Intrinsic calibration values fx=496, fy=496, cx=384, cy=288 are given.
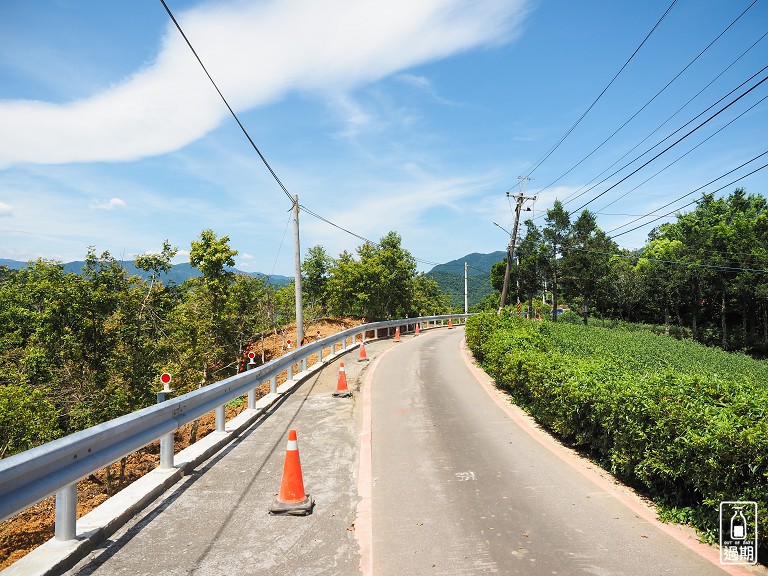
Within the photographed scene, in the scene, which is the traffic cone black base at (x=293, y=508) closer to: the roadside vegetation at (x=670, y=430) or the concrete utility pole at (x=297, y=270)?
the roadside vegetation at (x=670, y=430)

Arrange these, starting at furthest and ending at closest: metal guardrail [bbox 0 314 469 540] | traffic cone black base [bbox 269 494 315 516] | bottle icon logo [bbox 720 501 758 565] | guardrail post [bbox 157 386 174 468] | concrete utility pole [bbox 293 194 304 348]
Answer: concrete utility pole [bbox 293 194 304 348]
guardrail post [bbox 157 386 174 468]
traffic cone black base [bbox 269 494 315 516]
bottle icon logo [bbox 720 501 758 565]
metal guardrail [bbox 0 314 469 540]

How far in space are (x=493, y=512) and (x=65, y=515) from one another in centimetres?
390

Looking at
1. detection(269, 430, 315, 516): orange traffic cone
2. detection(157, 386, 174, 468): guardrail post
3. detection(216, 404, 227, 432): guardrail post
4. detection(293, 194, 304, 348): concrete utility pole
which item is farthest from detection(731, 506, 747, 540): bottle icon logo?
detection(293, 194, 304, 348): concrete utility pole

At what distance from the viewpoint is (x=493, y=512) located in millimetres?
5152

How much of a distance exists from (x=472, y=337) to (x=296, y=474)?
619 inches

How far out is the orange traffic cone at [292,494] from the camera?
4977 millimetres

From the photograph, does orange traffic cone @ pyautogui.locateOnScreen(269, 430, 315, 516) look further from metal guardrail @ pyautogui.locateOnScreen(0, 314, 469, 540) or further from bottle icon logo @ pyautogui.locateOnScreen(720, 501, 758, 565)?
bottle icon logo @ pyautogui.locateOnScreen(720, 501, 758, 565)

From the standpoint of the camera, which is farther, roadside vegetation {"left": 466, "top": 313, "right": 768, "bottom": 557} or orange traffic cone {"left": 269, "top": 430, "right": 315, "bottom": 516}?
orange traffic cone {"left": 269, "top": 430, "right": 315, "bottom": 516}

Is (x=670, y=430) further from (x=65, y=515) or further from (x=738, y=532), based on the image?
(x=65, y=515)

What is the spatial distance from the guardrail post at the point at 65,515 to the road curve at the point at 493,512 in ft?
7.86

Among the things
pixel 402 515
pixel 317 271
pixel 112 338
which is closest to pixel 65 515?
pixel 402 515

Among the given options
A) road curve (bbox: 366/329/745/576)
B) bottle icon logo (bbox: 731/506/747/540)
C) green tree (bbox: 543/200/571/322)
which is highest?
green tree (bbox: 543/200/571/322)

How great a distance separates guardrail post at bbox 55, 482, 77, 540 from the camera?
155 inches

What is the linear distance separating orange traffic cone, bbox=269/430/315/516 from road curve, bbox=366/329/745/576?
0.60 m
